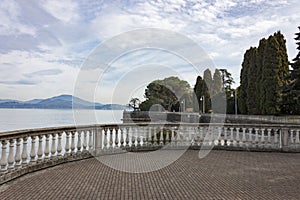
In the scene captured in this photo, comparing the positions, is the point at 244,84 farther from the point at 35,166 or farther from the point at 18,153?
the point at 18,153

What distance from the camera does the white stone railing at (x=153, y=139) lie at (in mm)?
5946

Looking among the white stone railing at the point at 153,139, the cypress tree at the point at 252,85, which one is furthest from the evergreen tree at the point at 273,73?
the white stone railing at the point at 153,139

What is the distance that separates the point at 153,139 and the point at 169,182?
3695 millimetres

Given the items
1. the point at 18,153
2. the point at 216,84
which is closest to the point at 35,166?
the point at 18,153

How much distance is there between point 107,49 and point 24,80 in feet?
28.1

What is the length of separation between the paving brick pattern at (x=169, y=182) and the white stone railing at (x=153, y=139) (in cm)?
38

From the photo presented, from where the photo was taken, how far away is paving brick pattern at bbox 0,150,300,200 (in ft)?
12.6

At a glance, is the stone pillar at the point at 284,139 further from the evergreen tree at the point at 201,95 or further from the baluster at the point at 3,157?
the evergreen tree at the point at 201,95

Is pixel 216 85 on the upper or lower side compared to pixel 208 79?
lower

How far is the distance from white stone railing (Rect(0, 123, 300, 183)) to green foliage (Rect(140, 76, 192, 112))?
1169 cm

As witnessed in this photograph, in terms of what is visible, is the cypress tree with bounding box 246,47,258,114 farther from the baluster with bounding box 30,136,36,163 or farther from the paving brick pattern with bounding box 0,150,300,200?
the baluster with bounding box 30,136,36,163

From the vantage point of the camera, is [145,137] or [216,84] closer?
[145,137]

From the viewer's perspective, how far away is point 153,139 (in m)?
8.23

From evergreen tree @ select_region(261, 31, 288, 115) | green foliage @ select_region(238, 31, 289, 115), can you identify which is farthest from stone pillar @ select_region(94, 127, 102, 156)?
evergreen tree @ select_region(261, 31, 288, 115)
